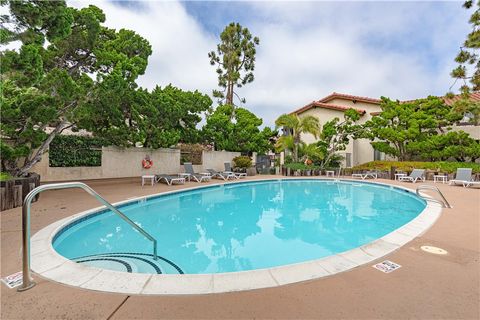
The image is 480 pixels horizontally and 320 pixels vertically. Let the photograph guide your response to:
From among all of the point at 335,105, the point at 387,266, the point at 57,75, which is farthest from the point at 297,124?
the point at 387,266

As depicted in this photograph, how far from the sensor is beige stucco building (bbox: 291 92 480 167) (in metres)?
22.8

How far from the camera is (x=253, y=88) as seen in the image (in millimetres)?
26422

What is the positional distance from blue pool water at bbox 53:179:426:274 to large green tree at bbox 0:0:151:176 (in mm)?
4401

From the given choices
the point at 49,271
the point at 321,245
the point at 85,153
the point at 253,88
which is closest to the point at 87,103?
the point at 85,153

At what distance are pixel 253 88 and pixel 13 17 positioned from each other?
22250 mm

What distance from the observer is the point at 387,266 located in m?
3.43

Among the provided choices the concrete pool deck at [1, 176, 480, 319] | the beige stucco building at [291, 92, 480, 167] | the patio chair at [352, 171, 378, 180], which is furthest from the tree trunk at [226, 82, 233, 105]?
the concrete pool deck at [1, 176, 480, 319]

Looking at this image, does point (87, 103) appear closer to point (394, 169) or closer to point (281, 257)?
point (281, 257)

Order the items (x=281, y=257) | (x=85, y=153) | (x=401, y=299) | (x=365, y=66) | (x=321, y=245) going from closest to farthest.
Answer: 1. (x=401, y=299)
2. (x=281, y=257)
3. (x=321, y=245)
4. (x=85, y=153)
5. (x=365, y=66)

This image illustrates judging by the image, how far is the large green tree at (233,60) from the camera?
24656mm

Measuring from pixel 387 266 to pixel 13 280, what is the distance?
5102mm

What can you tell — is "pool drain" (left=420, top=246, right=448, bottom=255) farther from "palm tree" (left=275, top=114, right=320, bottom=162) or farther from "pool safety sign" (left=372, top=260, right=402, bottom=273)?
"palm tree" (left=275, top=114, right=320, bottom=162)

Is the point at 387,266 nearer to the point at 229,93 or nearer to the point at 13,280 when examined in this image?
the point at 13,280

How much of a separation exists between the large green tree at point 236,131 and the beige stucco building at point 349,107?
528 centimetres
